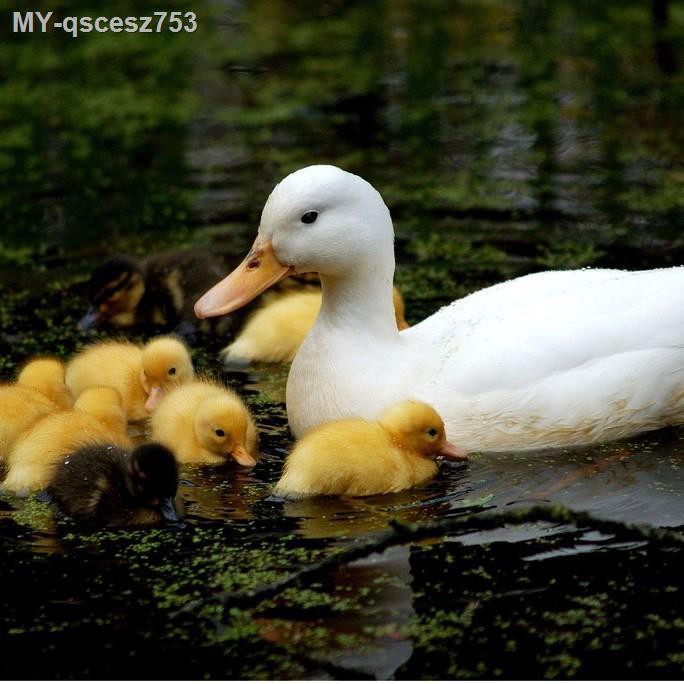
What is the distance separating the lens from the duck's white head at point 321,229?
5.89 m

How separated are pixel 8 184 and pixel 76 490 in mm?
4914

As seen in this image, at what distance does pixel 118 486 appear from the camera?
5383 mm

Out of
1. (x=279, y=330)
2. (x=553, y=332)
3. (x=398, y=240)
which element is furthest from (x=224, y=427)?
(x=398, y=240)

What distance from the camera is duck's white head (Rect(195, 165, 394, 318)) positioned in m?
5.89

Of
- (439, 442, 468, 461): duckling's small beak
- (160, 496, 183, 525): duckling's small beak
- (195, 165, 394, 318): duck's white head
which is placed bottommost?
(160, 496, 183, 525): duckling's small beak

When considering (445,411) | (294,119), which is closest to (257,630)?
(445,411)

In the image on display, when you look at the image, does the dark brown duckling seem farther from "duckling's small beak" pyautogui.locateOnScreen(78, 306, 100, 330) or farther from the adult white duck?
"duckling's small beak" pyautogui.locateOnScreen(78, 306, 100, 330)

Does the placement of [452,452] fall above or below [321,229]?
below

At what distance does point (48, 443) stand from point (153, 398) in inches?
39.6

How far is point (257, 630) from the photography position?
15.1 ft

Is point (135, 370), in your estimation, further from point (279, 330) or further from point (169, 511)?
point (169, 511)

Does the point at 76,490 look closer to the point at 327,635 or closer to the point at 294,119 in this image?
the point at 327,635

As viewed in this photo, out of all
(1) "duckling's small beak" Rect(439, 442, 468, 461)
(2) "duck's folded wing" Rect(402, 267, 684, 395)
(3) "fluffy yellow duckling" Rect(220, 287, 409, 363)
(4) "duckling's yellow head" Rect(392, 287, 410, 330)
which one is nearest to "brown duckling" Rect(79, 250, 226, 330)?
(3) "fluffy yellow duckling" Rect(220, 287, 409, 363)

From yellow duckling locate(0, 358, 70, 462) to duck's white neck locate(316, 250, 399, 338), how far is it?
48.6 inches
